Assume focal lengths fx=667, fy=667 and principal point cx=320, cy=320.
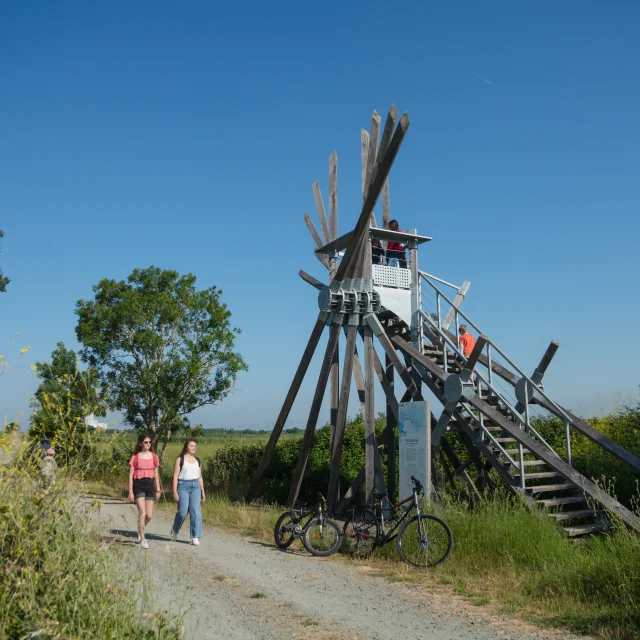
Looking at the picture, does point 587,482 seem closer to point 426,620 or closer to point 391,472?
point 426,620

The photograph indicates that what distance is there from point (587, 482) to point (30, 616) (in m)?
7.78

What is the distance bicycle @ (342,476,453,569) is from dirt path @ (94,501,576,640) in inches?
23.9

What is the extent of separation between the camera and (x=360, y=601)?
712 centimetres

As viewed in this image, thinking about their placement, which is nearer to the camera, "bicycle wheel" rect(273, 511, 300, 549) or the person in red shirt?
"bicycle wheel" rect(273, 511, 300, 549)

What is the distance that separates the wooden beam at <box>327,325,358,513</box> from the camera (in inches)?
511

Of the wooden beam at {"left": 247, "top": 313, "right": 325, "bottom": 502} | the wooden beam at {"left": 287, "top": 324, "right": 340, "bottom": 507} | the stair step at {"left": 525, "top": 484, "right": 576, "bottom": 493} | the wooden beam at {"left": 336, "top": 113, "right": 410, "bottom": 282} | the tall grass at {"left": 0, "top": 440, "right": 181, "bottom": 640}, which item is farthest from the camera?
the wooden beam at {"left": 247, "top": 313, "right": 325, "bottom": 502}

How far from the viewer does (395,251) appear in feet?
45.8

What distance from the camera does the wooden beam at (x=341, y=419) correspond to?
12969 millimetres

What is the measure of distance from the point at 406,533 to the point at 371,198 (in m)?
6.16

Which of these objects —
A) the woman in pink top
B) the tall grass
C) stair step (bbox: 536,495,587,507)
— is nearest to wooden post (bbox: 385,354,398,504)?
stair step (bbox: 536,495,587,507)

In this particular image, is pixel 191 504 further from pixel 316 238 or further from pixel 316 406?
pixel 316 238

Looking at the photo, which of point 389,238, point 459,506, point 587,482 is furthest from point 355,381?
point 587,482

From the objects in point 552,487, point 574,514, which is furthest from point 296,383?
point 574,514

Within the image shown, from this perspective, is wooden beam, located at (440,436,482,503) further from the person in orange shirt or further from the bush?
the bush
